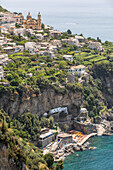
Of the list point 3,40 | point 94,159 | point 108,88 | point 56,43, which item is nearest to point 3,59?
point 3,40

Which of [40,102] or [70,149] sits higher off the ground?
[40,102]

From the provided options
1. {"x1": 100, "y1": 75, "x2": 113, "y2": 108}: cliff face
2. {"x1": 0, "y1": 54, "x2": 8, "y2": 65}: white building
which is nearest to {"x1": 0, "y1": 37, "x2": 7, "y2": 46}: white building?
{"x1": 0, "y1": 54, "x2": 8, "y2": 65}: white building

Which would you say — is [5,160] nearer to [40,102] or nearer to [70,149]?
[70,149]

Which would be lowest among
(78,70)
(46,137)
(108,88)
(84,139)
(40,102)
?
(84,139)

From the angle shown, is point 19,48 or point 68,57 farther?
point 68,57

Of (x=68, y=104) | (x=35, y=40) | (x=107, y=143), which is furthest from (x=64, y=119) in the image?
(x=35, y=40)

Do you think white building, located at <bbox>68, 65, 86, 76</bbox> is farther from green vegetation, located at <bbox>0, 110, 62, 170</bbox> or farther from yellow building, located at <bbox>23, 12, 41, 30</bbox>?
yellow building, located at <bbox>23, 12, 41, 30</bbox>

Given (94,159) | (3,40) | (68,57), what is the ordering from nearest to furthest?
(94,159) → (3,40) → (68,57)

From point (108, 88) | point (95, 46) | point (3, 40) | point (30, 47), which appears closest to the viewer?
point (30, 47)
